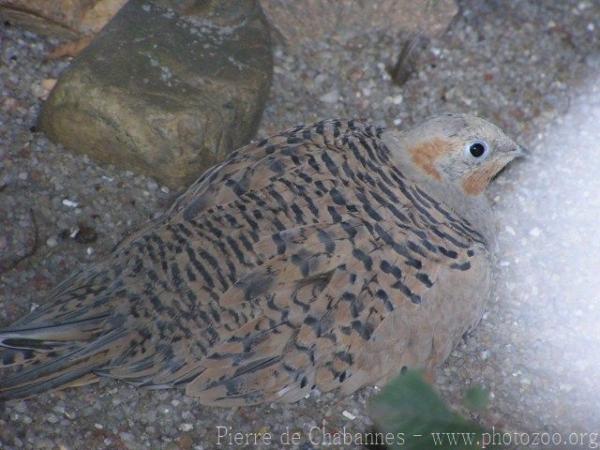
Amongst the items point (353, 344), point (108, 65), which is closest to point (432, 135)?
point (353, 344)

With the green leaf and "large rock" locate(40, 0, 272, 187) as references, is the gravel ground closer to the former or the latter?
"large rock" locate(40, 0, 272, 187)

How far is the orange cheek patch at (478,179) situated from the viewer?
330 centimetres

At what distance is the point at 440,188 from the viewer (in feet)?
10.6

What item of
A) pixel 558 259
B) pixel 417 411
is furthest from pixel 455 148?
pixel 417 411

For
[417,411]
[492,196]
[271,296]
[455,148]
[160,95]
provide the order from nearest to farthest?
[417,411] → [271,296] → [455,148] → [160,95] → [492,196]

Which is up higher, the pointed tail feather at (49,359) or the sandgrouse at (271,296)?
the sandgrouse at (271,296)

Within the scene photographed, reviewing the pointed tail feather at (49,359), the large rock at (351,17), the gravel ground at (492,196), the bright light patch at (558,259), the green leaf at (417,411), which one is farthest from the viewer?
the large rock at (351,17)

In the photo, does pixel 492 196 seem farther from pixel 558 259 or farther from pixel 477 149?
pixel 477 149

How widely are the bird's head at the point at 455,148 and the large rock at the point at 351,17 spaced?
4.71 feet

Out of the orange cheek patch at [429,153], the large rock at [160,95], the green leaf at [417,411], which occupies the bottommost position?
the large rock at [160,95]

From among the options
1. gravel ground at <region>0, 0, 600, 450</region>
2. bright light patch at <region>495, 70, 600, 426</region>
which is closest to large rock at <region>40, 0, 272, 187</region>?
gravel ground at <region>0, 0, 600, 450</region>

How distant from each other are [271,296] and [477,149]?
1.03m

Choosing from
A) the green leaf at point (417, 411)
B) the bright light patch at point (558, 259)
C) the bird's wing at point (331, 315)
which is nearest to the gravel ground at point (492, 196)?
the bright light patch at point (558, 259)

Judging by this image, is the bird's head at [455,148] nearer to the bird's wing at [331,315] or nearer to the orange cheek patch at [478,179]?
the orange cheek patch at [478,179]
